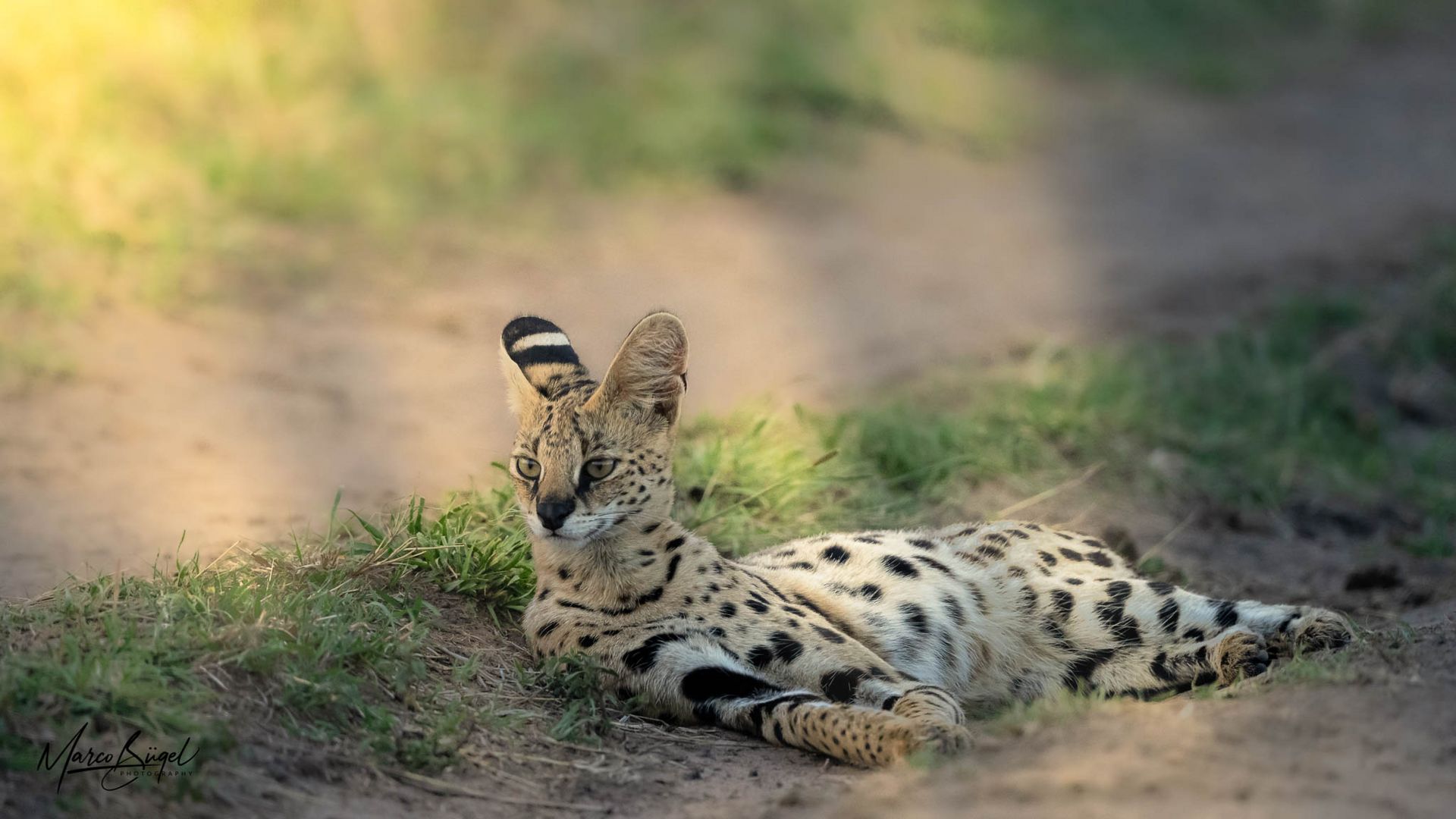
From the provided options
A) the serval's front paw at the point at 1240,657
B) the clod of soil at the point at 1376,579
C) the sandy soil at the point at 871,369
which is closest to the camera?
the sandy soil at the point at 871,369

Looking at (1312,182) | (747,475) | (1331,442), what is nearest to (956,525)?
(747,475)

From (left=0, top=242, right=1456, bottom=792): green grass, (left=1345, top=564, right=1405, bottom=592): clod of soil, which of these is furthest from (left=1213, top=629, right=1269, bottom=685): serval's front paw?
(left=1345, top=564, right=1405, bottom=592): clod of soil

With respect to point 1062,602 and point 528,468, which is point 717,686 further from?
point 1062,602

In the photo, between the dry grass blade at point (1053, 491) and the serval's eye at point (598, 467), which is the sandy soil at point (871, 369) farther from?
the serval's eye at point (598, 467)

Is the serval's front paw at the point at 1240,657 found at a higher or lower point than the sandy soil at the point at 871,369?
lower

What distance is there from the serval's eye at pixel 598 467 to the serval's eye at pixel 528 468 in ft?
0.45

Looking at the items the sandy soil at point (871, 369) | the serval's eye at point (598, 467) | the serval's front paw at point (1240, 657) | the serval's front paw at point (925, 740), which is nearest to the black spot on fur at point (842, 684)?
the sandy soil at point (871, 369)

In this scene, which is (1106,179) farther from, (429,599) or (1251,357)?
(429,599)

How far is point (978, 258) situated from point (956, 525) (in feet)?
17.1

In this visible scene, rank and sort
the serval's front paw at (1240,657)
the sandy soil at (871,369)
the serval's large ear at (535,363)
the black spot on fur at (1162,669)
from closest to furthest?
the sandy soil at (871,369), the serval's front paw at (1240,657), the serval's large ear at (535,363), the black spot on fur at (1162,669)

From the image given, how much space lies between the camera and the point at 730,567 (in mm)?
4418

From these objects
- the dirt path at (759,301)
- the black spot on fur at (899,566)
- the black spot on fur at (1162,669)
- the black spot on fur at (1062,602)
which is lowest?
the black spot on fur at (1162,669)

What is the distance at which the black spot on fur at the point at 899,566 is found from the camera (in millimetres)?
4668

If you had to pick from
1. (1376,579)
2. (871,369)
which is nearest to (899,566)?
(1376,579)
